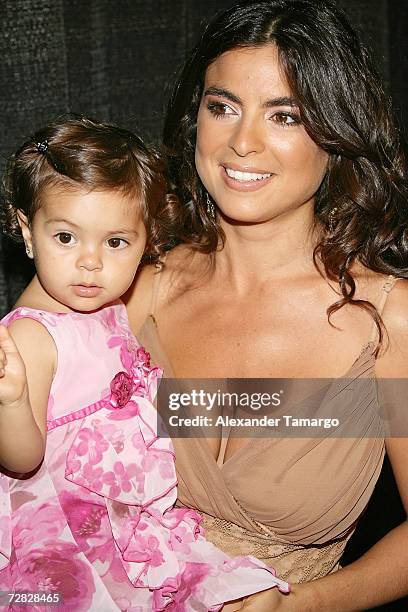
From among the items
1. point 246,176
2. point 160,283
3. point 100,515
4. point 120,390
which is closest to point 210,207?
point 160,283

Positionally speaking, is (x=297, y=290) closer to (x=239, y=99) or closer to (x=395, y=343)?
(x=395, y=343)

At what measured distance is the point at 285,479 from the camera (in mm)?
1751

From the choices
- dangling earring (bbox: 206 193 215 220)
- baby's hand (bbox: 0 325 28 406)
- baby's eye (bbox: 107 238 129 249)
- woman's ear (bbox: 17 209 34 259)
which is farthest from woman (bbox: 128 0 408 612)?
baby's hand (bbox: 0 325 28 406)

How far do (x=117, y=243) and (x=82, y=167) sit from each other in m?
0.15

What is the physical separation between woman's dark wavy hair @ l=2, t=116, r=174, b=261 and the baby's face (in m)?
0.02

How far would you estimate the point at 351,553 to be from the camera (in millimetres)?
Result: 2182

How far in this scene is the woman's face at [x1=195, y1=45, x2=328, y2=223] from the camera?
1.69 meters

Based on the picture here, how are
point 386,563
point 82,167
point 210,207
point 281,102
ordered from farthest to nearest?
point 210,207 < point 386,563 < point 281,102 < point 82,167

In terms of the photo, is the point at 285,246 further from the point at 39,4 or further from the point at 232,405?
the point at 39,4

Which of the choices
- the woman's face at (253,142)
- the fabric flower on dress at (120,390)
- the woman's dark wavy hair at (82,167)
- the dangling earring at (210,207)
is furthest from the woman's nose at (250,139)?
the fabric flower on dress at (120,390)

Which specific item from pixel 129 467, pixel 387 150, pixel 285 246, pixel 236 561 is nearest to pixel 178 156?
pixel 285 246

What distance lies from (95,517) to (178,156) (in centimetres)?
82

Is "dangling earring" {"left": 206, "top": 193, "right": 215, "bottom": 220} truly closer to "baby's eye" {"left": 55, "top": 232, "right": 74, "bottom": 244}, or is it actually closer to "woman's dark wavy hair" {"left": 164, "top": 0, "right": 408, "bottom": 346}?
"woman's dark wavy hair" {"left": 164, "top": 0, "right": 408, "bottom": 346}

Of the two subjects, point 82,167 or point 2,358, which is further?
point 82,167
